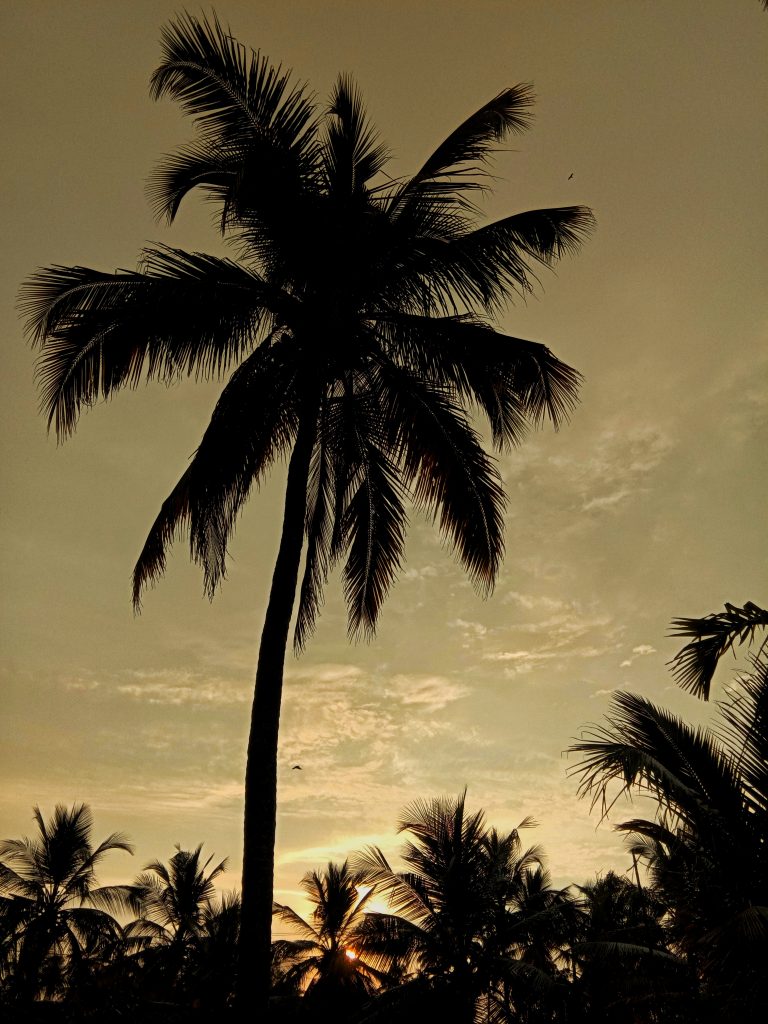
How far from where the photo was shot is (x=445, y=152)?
10297mm

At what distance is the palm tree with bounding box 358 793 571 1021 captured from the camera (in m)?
16.1

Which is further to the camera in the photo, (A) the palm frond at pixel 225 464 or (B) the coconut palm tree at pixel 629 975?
(B) the coconut palm tree at pixel 629 975

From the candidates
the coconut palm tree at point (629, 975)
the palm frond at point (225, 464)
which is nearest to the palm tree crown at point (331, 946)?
the coconut palm tree at point (629, 975)

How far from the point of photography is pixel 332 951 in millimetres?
21062

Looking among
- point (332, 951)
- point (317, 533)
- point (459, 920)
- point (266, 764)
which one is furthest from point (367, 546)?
point (332, 951)

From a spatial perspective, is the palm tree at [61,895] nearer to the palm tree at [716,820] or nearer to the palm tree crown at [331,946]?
the palm tree crown at [331,946]

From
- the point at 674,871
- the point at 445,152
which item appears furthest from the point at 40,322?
the point at 674,871

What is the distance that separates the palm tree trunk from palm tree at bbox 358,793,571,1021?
1079cm

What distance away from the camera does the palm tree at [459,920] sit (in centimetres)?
1608

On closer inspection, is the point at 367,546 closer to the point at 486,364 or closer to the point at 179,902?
the point at 486,364

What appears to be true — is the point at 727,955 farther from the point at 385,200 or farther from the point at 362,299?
the point at 385,200

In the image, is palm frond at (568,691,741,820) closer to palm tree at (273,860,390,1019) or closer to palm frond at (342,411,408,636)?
palm frond at (342,411,408,636)

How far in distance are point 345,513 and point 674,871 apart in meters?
6.29

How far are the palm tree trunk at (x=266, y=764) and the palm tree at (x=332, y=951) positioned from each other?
1110 centimetres
